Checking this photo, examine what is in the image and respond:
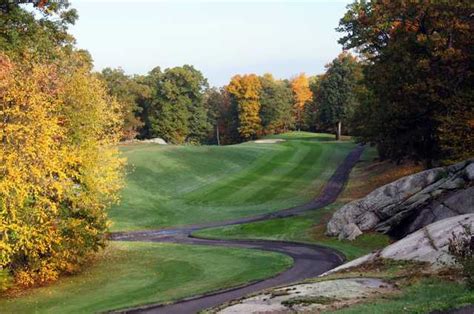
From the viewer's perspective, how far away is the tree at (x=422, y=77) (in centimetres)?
3454

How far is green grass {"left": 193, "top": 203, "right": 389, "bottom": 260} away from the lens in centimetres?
3170

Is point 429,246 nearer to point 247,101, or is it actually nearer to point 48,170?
point 48,170

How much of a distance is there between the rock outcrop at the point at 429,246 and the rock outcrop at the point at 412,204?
6.52 m

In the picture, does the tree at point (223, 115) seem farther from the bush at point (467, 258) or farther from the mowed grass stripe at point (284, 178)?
the bush at point (467, 258)

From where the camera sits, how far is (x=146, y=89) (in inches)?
4459

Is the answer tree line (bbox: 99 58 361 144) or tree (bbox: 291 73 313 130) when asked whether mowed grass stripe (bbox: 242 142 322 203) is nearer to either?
tree line (bbox: 99 58 361 144)

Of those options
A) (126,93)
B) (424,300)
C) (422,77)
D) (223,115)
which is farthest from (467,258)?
(223,115)

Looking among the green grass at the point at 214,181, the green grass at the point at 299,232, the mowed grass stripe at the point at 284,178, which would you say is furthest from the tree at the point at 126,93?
the green grass at the point at 299,232

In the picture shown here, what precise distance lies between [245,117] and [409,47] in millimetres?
88565

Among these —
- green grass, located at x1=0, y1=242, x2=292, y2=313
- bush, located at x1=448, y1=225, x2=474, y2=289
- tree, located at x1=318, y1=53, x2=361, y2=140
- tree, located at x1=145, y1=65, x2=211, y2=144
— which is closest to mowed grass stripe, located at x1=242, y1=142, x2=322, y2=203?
tree, located at x1=318, y1=53, x2=361, y2=140

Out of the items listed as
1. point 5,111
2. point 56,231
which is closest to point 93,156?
point 56,231

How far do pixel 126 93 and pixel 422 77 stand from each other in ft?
264

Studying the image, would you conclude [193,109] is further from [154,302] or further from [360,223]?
[154,302]

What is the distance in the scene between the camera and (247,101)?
410ft
